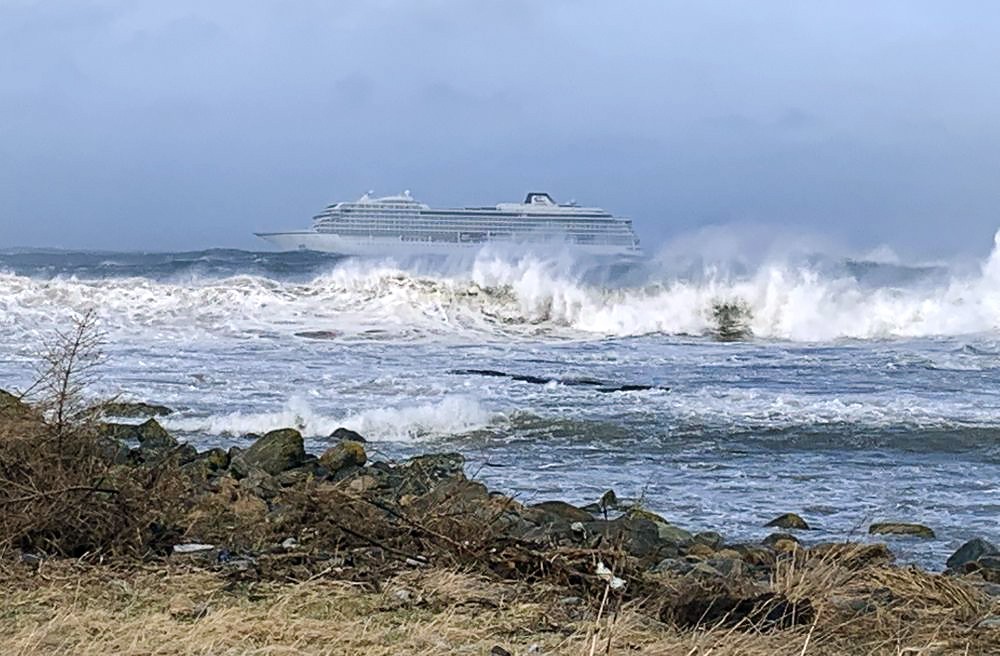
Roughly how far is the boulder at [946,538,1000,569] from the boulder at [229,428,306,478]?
17.1 ft

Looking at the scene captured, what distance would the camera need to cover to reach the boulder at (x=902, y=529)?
7.89 metres

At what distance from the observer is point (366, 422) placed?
12.9m

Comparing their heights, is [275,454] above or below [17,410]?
below

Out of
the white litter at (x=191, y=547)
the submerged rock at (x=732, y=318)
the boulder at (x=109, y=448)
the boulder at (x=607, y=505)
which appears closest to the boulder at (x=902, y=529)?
the boulder at (x=607, y=505)

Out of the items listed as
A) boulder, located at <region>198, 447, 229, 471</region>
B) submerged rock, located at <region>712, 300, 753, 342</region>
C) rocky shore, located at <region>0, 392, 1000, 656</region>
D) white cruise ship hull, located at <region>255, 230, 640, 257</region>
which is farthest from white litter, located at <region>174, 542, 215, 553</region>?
white cruise ship hull, located at <region>255, 230, 640, 257</region>

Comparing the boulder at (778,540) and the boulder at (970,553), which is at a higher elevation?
the boulder at (970,553)

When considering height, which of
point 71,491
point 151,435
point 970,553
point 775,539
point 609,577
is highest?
point 71,491

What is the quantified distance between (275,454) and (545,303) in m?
25.5

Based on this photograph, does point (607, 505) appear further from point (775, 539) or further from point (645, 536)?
point (645, 536)

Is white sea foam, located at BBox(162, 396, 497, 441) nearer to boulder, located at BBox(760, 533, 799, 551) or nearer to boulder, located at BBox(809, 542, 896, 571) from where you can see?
boulder, located at BBox(760, 533, 799, 551)

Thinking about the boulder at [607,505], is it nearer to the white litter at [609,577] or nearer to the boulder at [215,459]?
the boulder at [215,459]

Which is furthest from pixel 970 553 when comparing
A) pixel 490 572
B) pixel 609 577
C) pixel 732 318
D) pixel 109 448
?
pixel 732 318

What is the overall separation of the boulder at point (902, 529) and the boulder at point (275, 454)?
4686mm

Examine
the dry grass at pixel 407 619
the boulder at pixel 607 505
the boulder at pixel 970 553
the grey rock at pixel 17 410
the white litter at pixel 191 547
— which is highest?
the grey rock at pixel 17 410
